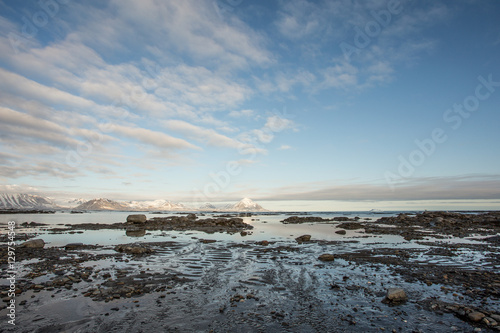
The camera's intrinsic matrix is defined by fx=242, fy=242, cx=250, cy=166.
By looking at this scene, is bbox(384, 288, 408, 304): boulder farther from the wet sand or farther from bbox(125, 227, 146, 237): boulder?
bbox(125, 227, 146, 237): boulder

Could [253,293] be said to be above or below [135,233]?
above

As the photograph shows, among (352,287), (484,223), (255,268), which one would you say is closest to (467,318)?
(352,287)

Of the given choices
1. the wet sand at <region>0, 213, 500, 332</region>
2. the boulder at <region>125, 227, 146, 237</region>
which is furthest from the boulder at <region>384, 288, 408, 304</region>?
the boulder at <region>125, 227, 146, 237</region>

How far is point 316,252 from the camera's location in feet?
86.4

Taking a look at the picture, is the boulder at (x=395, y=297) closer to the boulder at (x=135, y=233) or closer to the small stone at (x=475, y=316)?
the small stone at (x=475, y=316)

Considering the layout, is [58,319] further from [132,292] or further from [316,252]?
[316,252]

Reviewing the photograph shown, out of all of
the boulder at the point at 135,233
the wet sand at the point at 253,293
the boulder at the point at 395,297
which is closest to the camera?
the wet sand at the point at 253,293

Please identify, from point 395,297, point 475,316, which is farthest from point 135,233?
point 475,316

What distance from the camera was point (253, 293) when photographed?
13.8m

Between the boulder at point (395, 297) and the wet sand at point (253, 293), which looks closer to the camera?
the wet sand at point (253, 293)

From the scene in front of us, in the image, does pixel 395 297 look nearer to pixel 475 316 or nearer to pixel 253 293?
pixel 475 316

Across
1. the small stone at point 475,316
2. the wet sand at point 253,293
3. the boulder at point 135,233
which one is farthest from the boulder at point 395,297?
the boulder at point 135,233

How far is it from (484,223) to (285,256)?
69811 millimetres

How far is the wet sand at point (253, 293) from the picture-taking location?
10.2 m
